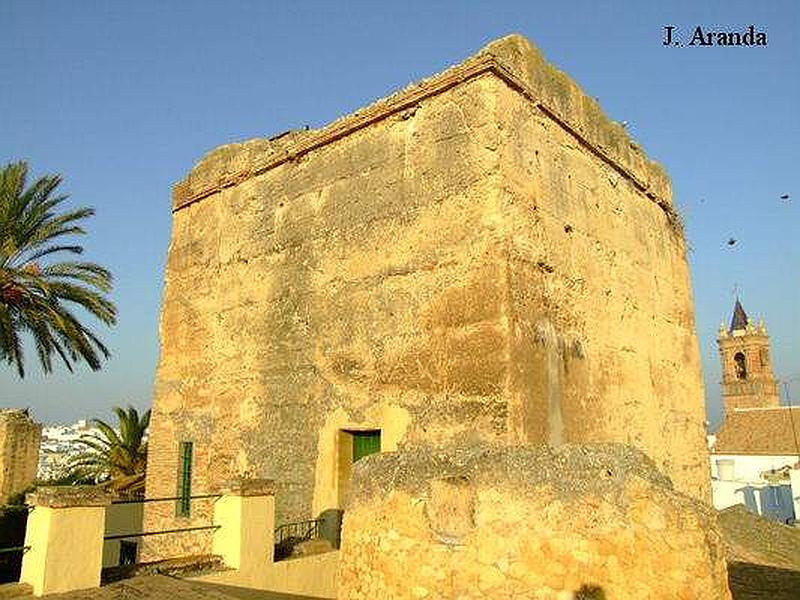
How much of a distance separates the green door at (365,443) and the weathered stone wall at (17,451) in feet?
35.0

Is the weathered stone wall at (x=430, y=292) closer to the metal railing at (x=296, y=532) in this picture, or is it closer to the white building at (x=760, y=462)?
the metal railing at (x=296, y=532)

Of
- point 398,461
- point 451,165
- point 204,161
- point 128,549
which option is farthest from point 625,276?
point 128,549

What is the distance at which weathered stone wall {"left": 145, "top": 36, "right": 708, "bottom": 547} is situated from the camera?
634 cm

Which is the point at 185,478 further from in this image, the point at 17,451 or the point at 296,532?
the point at 17,451

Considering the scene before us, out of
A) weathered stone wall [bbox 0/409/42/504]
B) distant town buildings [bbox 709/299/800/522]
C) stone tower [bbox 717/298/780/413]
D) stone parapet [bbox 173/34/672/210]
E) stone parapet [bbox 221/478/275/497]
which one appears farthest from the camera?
stone tower [bbox 717/298/780/413]

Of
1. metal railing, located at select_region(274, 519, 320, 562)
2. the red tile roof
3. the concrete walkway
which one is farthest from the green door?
the red tile roof

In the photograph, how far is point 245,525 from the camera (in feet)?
19.4

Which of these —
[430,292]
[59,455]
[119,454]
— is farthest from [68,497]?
[59,455]

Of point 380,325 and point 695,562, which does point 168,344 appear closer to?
point 380,325

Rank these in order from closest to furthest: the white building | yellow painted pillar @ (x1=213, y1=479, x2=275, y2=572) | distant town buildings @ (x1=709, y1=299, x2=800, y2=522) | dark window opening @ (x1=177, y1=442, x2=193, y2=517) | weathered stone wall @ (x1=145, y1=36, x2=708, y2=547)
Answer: yellow painted pillar @ (x1=213, y1=479, x2=275, y2=572) → weathered stone wall @ (x1=145, y1=36, x2=708, y2=547) → dark window opening @ (x1=177, y1=442, x2=193, y2=517) → the white building → distant town buildings @ (x1=709, y1=299, x2=800, y2=522)

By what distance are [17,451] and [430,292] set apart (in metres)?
12.3

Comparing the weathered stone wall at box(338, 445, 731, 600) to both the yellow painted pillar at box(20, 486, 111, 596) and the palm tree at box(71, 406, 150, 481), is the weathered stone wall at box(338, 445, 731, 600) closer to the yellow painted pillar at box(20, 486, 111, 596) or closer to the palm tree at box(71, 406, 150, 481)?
the yellow painted pillar at box(20, 486, 111, 596)

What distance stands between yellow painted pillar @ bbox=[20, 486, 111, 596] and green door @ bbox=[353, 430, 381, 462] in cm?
300

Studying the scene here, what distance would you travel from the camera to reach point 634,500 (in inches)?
141
